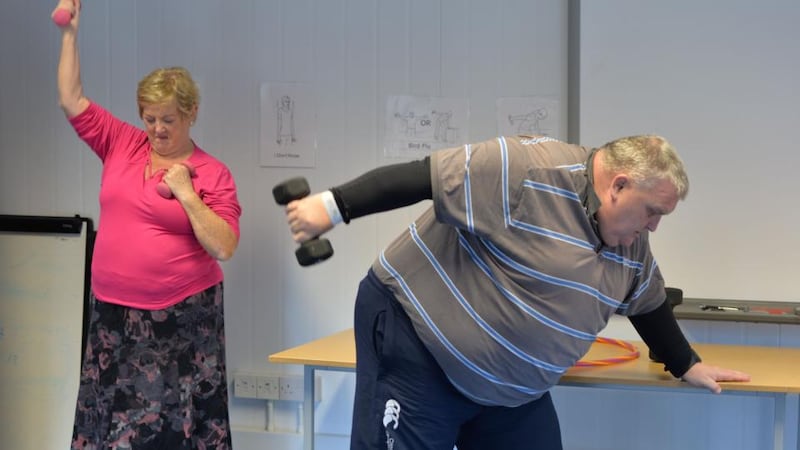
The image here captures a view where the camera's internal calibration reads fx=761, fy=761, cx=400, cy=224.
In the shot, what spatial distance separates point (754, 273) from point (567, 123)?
770 millimetres

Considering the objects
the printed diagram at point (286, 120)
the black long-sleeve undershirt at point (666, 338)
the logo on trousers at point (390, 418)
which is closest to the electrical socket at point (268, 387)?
the printed diagram at point (286, 120)

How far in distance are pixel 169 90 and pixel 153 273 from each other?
0.50 m

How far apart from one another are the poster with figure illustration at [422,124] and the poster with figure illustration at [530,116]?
0.43ft

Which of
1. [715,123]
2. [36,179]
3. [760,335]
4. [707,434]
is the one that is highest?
[715,123]

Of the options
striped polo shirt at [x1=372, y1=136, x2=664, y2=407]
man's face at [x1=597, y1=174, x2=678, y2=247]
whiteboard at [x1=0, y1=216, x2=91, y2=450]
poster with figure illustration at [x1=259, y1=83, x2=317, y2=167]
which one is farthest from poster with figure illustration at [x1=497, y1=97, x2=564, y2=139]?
whiteboard at [x1=0, y1=216, x2=91, y2=450]

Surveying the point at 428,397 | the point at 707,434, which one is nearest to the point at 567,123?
the point at 707,434

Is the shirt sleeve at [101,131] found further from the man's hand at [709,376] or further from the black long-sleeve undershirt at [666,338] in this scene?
the man's hand at [709,376]

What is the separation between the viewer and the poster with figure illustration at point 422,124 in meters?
2.66

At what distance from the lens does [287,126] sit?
9.18ft

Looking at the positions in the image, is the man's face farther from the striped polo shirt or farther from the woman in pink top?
the woman in pink top

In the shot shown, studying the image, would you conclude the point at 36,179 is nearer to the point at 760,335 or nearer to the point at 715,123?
the point at 715,123

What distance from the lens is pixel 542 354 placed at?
1.52 metres

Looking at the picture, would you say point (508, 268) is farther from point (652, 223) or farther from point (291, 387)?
point (291, 387)

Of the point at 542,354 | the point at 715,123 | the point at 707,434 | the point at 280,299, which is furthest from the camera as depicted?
the point at 280,299
